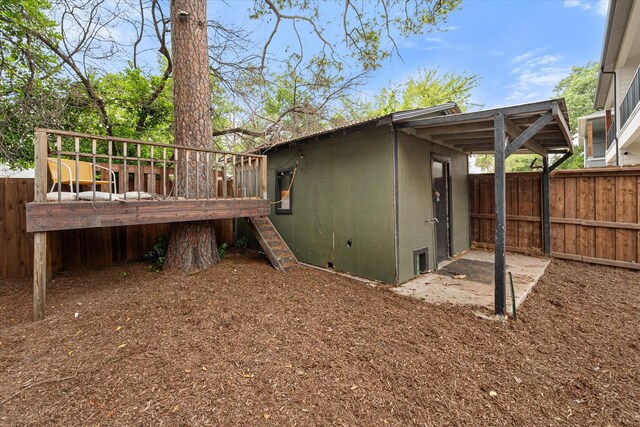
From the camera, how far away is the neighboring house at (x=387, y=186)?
4.20m

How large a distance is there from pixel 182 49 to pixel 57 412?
4.72 metres

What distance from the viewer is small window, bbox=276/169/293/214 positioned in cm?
619

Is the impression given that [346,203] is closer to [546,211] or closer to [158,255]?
[158,255]

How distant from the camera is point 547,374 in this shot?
2174 mm

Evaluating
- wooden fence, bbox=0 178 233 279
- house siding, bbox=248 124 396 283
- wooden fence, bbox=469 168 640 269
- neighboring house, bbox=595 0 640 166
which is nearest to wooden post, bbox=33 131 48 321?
wooden fence, bbox=0 178 233 279

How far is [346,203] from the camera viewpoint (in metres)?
4.93

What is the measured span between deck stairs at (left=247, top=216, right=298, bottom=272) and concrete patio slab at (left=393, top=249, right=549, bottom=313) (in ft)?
6.52

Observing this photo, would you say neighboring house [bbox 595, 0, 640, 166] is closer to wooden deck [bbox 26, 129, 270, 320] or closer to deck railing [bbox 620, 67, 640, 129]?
deck railing [bbox 620, 67, 640, 129]

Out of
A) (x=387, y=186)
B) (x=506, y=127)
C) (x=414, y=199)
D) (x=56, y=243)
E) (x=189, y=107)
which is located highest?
(x=189, y=107)

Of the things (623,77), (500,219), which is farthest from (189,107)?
(623,77)

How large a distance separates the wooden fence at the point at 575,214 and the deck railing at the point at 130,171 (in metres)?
5.82

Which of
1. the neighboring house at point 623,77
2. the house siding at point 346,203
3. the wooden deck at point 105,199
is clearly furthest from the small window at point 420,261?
the neighboring house at point 623,77

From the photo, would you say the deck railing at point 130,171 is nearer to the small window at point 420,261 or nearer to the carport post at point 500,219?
the small window at point 420,261

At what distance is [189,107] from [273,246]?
2.78 metres
